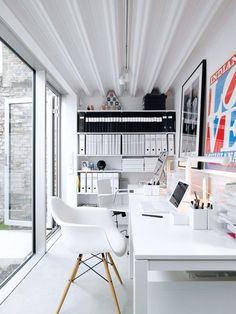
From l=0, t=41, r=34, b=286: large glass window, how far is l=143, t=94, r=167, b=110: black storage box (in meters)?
2.02

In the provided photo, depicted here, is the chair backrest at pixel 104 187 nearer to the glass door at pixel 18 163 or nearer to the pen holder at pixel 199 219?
the glass door at pixel 18 163

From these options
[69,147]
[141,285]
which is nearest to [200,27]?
[141,285]

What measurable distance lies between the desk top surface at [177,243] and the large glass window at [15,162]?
1.55 metres

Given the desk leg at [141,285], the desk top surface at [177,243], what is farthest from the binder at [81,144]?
the desk leg at [141,285]

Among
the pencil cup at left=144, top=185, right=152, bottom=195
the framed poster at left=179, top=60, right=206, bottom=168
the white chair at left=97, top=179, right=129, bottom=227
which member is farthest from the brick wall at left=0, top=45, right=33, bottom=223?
the framed poster at left=179, top=60, right=206, bottom=168

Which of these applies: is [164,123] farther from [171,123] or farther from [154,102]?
[154,102]

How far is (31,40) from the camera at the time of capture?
2352mm

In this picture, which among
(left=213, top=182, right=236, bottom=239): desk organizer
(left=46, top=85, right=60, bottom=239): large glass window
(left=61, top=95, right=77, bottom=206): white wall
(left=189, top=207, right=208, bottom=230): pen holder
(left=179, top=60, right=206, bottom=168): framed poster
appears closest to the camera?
(left=213, top=182, right=236, bottom=239): desk organizer

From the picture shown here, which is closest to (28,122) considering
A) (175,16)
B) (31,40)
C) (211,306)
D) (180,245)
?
(31,40)

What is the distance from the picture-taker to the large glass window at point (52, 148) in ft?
13.3

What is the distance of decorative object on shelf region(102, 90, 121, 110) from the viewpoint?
4.52 meters

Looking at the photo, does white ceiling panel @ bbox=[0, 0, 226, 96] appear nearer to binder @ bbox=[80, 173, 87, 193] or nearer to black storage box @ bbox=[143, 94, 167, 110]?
black storage box @ bbox=[143, 94, 167, 110]

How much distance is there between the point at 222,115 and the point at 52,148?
283cm

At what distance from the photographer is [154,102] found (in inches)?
173
